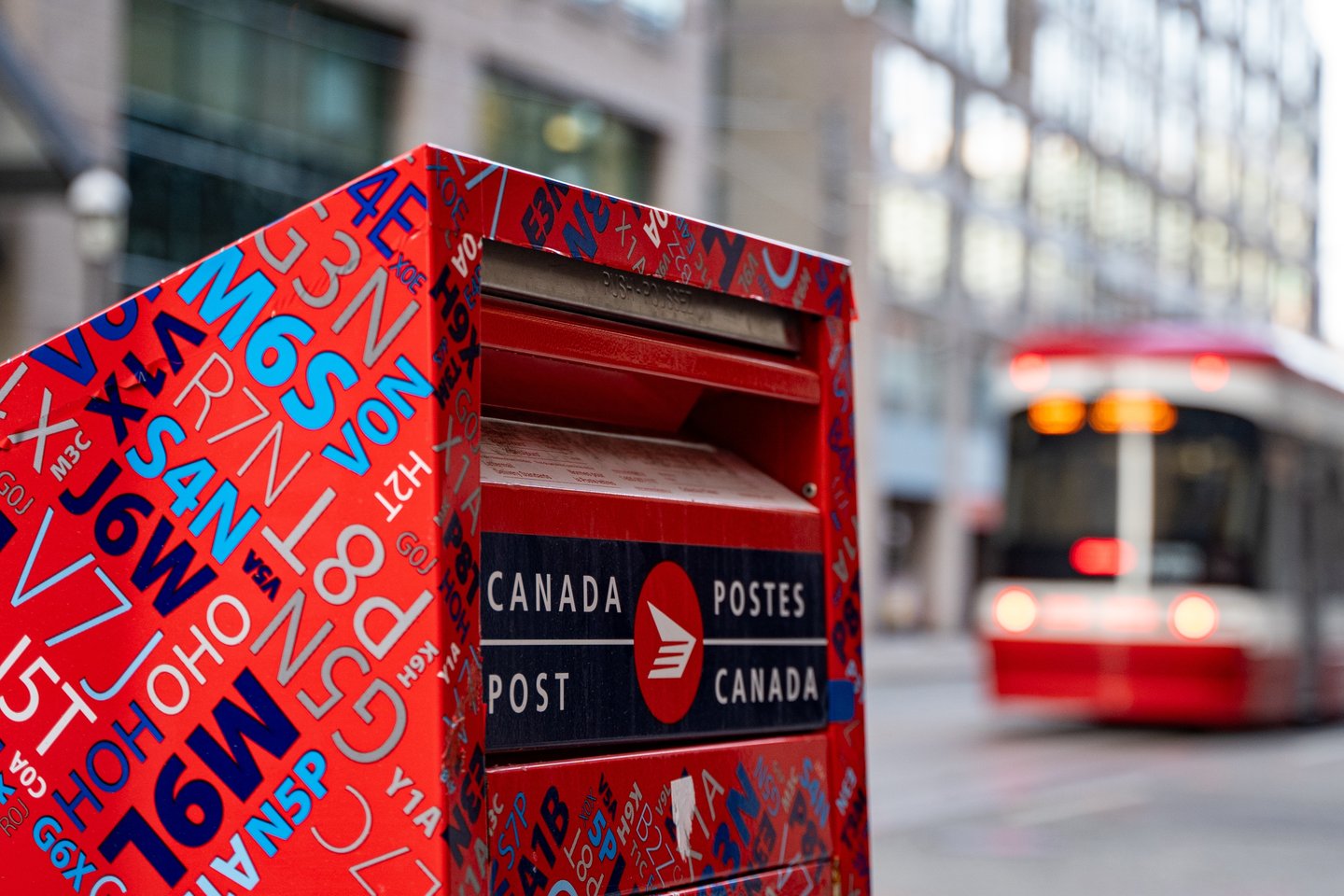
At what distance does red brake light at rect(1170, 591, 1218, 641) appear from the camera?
46.3 ft

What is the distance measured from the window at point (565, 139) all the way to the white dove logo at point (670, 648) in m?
21.6

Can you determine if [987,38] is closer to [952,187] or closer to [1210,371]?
[952,187]

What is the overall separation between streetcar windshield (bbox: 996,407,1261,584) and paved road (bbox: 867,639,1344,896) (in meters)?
1.43

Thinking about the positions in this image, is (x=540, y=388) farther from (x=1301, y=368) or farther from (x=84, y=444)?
(x=1301, y=368)

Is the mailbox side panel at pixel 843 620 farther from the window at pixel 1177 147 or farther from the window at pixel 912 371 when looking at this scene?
the window at pixel 1177 147

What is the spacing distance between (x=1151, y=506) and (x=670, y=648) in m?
12.1

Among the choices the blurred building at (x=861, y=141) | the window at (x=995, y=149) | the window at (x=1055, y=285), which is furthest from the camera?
the window at (x=1055, y=285)

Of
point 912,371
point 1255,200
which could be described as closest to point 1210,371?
point 912,371

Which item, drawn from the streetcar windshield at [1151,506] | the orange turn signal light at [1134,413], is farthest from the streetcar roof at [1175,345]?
the streetcar windshield at [1151,506]

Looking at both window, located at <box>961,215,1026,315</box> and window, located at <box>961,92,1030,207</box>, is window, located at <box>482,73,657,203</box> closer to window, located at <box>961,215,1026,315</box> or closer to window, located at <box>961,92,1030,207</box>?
window, located at <box>961,215,1026,315</box>

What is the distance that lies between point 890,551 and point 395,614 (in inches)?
1535

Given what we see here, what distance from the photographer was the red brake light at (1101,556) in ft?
47.5

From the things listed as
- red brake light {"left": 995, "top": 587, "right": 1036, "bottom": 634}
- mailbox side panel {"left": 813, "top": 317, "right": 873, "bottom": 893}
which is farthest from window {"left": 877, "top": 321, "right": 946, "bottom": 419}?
mailbox side panel {"left": 813, "top": 317, "right": 873, "bottom": 893}

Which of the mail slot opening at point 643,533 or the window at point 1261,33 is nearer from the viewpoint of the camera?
the mail slot opening at point 643,533
